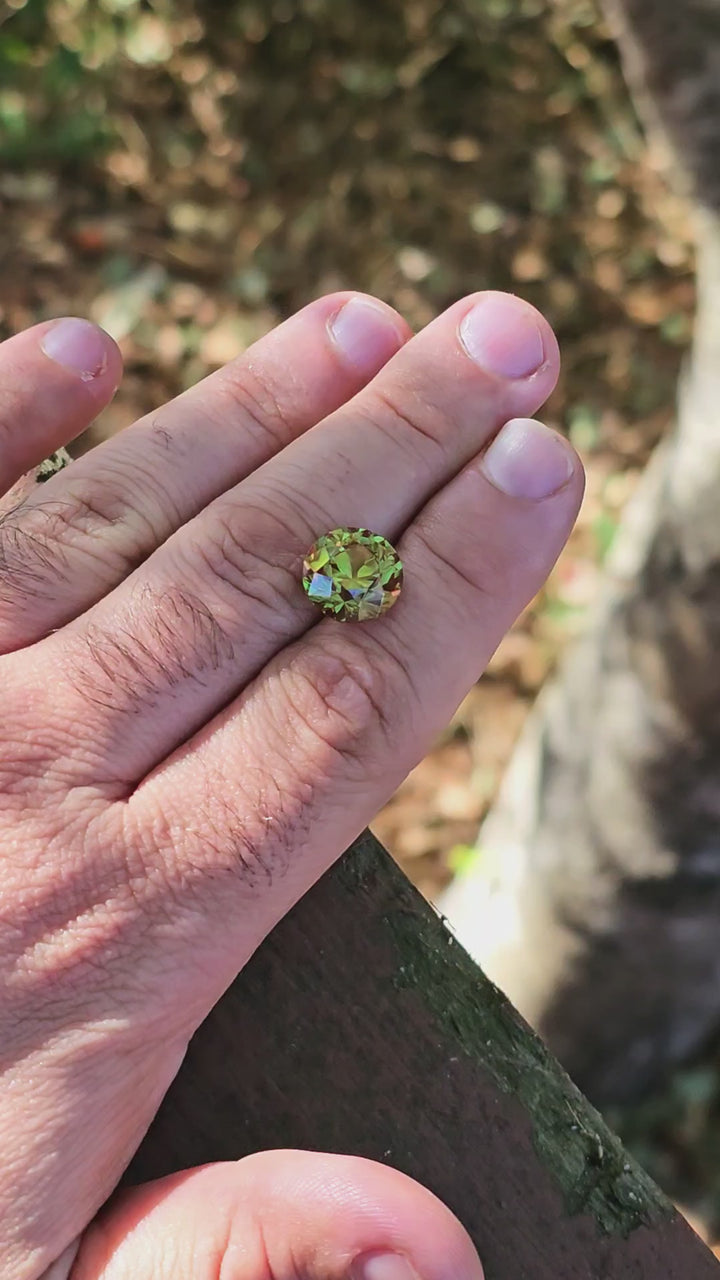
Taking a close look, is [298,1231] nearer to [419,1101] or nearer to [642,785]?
[419,1101]

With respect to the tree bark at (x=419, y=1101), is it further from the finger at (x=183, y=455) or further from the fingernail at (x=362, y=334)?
the fingernail at (x=362, y=334)

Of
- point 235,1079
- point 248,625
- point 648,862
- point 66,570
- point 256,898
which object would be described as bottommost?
point 648,862

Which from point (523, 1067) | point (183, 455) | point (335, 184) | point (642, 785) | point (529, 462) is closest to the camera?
point (523, 1067)

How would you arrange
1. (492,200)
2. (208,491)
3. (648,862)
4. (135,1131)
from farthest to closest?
(492,200), (648,862), (208,491), (135,1131)

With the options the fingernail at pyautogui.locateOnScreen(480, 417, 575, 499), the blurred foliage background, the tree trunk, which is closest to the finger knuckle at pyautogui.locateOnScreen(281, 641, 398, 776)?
the fingernail at pyautogui.locateOnScreen(480, 417, 575, 499)

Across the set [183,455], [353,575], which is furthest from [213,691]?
[183,455]

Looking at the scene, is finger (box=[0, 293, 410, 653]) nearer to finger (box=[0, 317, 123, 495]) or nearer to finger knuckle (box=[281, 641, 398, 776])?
finger (box=[0, 317, 123, 495])

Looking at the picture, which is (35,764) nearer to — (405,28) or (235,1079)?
(235,1079)

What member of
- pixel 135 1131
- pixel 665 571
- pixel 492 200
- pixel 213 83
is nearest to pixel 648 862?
pixel 665 571
